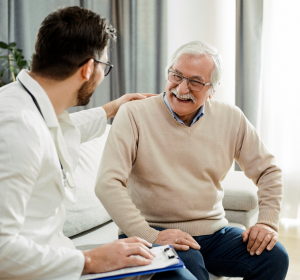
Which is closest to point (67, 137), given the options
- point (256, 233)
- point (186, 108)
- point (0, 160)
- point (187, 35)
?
point (0, 160)

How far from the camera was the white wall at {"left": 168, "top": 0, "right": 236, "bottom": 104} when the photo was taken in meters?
2.92

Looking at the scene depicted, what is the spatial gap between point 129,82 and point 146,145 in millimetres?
2420

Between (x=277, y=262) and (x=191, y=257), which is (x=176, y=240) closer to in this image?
(x=191, y=257)

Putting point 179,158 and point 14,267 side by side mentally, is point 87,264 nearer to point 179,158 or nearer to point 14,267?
point 14,267

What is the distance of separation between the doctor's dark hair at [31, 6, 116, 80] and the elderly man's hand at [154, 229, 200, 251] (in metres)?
0.70

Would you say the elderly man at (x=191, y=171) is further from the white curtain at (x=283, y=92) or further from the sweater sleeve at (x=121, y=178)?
the white curtain at (x=283, y=92)

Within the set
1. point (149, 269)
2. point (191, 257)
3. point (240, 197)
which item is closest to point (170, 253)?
point (149, 269)

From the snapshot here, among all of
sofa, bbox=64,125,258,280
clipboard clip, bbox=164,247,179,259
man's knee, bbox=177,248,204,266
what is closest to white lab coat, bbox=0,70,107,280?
clipboard clip, bbox=164,247,179,259

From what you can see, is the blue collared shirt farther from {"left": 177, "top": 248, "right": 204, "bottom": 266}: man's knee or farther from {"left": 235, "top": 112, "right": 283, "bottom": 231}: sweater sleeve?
{"left": 177, "top": 248, "right": 204, "bottom": 266}: man's knee

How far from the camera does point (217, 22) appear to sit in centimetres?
293

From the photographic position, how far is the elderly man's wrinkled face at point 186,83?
1.55m

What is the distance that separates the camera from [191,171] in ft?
5.03

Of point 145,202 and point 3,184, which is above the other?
point 3,184

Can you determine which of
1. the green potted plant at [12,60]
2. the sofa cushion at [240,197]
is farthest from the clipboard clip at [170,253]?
the green potted plant at [12,60]
